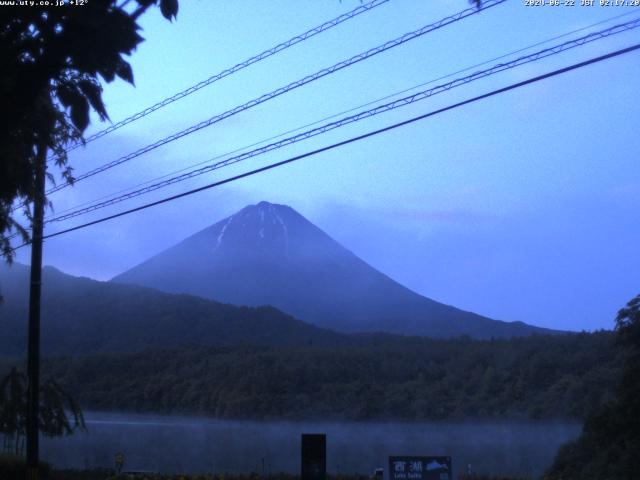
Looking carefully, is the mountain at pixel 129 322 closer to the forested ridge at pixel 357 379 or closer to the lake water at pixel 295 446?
the forested ridge at pixel 357 379

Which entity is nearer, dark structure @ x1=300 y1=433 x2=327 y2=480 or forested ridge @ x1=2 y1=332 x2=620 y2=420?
dark structure @ x1=300 y1=433 x2=327 y2=480

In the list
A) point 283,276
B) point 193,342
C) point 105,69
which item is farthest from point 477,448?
point 283,276

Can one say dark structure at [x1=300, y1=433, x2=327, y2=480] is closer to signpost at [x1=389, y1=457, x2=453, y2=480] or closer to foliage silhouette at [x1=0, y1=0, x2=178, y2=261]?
signpost at [x1=389, y1=457, x2=453, y2=480]

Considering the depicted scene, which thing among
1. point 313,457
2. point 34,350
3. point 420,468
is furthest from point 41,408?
point 420,468

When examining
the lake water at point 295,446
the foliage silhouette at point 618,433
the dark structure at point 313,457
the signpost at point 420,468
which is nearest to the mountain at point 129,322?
the lake water at point 295,446

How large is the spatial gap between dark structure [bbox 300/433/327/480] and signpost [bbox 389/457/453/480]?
6.03 ft

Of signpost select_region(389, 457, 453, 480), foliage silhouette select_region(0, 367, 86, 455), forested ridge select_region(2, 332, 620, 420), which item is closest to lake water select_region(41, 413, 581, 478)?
forested ridge select_region(2, 332, 620, 420)

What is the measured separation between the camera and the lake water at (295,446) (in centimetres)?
2553

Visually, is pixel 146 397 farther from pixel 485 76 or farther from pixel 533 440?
pixel 485 76

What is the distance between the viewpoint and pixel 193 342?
2375 inches

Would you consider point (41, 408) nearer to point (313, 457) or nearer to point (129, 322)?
point (313, 457)

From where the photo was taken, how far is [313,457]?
41.2 feet

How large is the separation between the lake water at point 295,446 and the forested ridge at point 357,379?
9.86 ft

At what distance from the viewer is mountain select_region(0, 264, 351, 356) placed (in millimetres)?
61531
